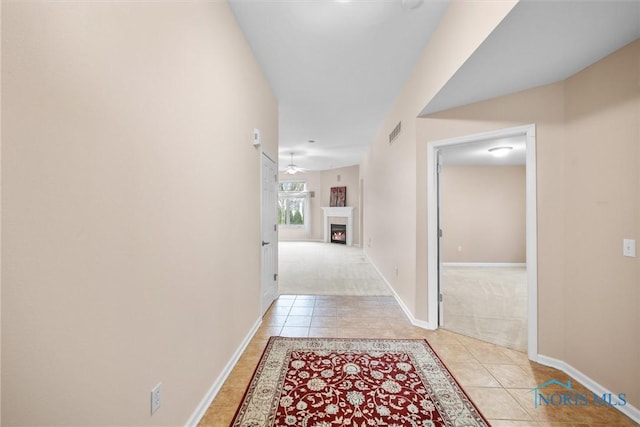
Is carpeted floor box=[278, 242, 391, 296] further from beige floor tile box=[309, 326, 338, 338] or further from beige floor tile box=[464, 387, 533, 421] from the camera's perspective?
beige floor tile box=[464, 387, 533, 421]

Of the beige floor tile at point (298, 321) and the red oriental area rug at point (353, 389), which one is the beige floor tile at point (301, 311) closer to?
the beige floor tile at point (298, 321)

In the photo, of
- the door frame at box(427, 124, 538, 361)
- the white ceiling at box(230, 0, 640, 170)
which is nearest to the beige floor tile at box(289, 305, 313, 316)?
the door frame at box(427, 124, 538, 361)

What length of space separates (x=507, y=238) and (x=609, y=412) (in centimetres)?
513

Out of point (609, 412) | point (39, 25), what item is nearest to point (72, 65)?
point (39, 25)

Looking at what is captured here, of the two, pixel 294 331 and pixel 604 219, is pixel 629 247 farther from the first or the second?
pixel 294 331

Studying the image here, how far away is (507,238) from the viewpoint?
6.08 metres

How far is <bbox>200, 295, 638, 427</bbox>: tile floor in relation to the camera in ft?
5.33

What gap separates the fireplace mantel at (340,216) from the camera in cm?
966

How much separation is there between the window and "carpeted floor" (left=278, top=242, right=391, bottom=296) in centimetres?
372

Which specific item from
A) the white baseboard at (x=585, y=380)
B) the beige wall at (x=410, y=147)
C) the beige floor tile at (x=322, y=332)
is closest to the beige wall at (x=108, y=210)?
the beige floor tile at (x=322, y=332)

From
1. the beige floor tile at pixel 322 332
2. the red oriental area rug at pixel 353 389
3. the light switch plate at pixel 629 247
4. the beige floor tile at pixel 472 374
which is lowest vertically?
the beige floor tile at pixel 472 374

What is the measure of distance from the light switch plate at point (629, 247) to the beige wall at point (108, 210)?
2.69 m

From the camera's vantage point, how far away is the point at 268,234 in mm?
3316

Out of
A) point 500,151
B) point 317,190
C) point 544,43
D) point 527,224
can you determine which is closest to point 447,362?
point 527,224
